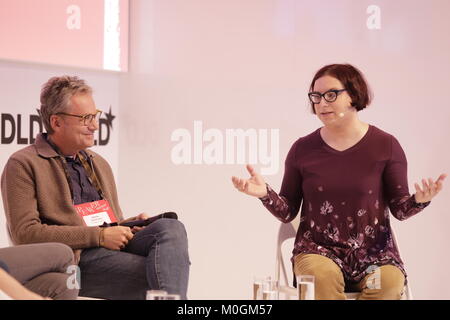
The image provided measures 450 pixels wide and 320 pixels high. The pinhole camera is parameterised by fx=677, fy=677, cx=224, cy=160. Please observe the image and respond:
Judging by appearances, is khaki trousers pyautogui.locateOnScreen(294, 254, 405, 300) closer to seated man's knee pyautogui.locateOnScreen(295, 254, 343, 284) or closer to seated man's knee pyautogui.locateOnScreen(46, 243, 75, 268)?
seated man's knee pyautogui.locateOnScreen(295, 254, 343, 284)

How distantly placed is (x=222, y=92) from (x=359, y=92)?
1.76 m

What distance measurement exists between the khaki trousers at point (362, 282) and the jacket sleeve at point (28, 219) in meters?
0.94

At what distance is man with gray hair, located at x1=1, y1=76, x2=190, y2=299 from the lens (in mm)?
2795

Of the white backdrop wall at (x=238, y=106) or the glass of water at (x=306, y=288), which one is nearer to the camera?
the glass of water at (x=306, y=288)

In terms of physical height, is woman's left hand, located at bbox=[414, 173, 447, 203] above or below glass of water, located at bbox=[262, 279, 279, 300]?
above

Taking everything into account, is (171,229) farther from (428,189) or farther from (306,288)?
(428,189)

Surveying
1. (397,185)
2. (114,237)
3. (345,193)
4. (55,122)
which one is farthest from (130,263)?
(397,185)

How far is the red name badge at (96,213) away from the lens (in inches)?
118

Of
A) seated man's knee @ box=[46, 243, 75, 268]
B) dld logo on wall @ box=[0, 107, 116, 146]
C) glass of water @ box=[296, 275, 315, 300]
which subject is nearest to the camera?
glass of water @ box=[296, 275, 315, 300]

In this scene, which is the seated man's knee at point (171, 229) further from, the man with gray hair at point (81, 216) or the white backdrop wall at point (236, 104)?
the white backdrop wall at point (236, 104)

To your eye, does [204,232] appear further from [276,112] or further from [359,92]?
[359,92]

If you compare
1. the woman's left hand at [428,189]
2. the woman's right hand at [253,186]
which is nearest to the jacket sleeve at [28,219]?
the woman's right hand at [253,186]

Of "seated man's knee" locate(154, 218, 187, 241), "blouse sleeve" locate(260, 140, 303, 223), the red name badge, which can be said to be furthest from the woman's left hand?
the red name badge
